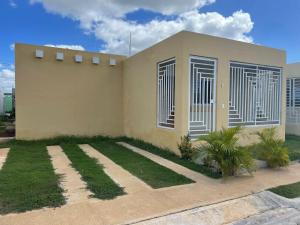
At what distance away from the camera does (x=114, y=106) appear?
36.6 feet

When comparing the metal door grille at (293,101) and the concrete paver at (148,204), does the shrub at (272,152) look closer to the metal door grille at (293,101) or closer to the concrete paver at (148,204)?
the concrete paver at (148,204)

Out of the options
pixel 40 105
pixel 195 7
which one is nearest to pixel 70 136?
pixel 40 105

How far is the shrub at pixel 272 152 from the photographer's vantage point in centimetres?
625

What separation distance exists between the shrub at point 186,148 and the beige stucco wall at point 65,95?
15.6ft

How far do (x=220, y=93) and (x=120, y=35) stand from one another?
9.42 metres

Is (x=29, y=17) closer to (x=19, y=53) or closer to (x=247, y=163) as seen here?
(x=19, y=53)

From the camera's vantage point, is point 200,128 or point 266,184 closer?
point 266,184

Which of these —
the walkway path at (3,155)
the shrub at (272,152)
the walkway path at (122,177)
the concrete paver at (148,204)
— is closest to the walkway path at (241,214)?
the concrete paver at (148,204)

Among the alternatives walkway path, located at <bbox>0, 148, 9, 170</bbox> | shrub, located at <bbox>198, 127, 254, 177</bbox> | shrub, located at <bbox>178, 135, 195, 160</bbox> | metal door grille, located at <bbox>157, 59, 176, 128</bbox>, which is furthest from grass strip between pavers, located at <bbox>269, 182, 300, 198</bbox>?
walkway path, located at <bbox>0, 148, 9, 170</bbox>

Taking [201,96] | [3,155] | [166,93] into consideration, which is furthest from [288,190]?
[3,155]

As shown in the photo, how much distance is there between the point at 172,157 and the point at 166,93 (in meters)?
2.20

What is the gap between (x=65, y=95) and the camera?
10.2m

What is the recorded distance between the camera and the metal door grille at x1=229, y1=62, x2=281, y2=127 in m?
8.52

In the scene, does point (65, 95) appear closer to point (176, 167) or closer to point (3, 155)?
point (3, 155)
